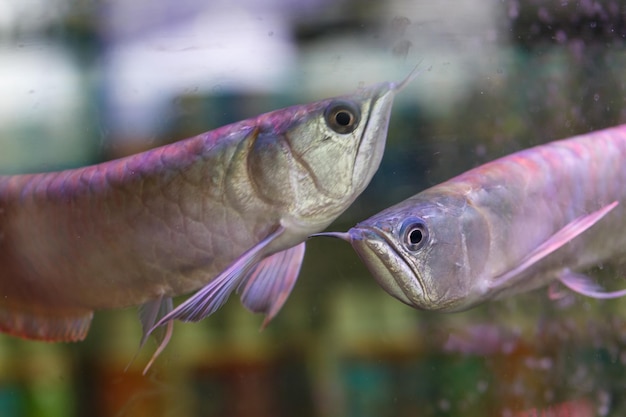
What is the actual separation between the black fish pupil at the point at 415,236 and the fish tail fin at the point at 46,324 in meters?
0.54

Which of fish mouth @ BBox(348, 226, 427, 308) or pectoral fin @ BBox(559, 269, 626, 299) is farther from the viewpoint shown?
pectoral fin @ BBox(559, 269, 626, 299)

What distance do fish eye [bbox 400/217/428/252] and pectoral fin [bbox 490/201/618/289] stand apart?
0.47ft

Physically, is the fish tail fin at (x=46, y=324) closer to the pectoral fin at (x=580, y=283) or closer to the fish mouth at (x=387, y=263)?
the fish mouth at (x=387, y=263)

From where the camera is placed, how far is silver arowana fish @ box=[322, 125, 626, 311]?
2.76 ft

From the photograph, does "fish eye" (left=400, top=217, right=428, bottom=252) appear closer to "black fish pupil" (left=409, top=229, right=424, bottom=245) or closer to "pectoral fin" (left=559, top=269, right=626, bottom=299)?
"black fish pupil" (left=409, top=229, right=424, bottom=245)

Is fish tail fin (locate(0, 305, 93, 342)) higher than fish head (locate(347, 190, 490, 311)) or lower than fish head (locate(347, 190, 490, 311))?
lower

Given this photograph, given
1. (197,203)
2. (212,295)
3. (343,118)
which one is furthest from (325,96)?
(212,295)

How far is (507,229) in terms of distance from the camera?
917 millimetres

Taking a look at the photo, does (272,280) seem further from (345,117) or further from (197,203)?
(345,117)

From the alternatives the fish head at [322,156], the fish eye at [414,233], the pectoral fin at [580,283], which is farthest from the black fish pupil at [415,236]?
the pectoral fin at [580,283]

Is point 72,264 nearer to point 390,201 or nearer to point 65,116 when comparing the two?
point 65,116

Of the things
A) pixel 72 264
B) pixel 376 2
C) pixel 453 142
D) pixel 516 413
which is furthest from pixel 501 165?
pixel 72 264

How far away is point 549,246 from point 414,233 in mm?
216

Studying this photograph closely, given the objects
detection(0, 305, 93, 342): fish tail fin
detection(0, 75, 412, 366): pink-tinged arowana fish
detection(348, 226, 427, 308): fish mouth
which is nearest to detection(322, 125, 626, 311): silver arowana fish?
detection(348, 226, 427, 308): fish mouth
